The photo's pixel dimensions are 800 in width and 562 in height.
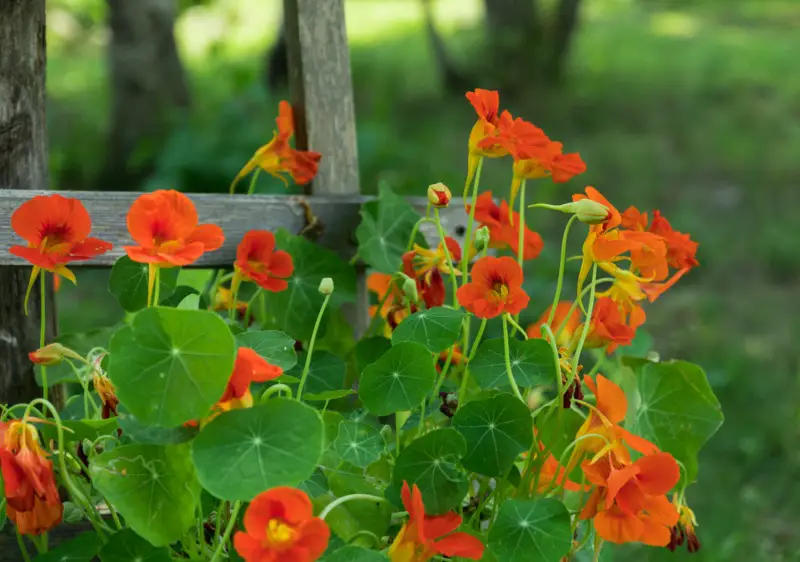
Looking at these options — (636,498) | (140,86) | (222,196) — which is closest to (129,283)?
(222,196)

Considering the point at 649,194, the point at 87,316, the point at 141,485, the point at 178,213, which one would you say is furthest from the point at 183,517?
the point at 649,194

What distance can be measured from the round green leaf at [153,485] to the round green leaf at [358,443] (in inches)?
6.4

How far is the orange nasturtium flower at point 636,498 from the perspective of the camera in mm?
919

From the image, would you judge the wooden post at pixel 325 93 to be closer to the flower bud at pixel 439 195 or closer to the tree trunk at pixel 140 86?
the flower bud at pixel 439 195

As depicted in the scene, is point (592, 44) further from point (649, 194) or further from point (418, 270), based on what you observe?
point (418, 270)

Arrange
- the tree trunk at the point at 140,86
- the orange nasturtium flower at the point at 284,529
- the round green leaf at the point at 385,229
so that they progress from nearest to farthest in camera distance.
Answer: the orange nasturtium flower at the point at 284,529, the round green leaf at the point at 385,229, the tree trunk at the point at 140,86

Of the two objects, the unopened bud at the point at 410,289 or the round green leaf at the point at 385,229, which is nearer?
the unopened bud at the point at 410,289

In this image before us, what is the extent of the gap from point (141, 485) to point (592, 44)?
702cm

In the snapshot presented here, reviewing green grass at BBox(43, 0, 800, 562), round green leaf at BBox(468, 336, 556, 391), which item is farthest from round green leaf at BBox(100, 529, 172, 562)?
green grass at BBox(43, 0, 800, 562)

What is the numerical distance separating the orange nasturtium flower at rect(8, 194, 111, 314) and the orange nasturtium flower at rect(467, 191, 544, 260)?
496mm

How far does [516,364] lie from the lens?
1081 mm

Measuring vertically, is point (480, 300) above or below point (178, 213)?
below

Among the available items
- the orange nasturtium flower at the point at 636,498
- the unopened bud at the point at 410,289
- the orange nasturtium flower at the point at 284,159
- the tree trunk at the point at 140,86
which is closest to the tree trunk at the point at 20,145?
the orange nasturtium flower at the point at 284,159

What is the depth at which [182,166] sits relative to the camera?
3.65m
